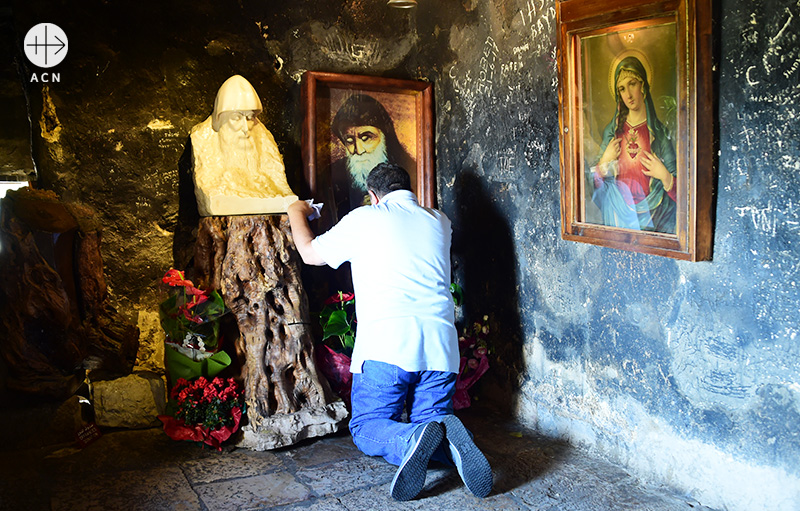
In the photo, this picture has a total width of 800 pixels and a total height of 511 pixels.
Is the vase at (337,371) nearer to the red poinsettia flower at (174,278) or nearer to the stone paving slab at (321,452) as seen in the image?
the stone paving slab at (321,452)

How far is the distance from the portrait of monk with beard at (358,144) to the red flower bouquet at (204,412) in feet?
4.97

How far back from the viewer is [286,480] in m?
3.09

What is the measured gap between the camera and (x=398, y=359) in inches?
121

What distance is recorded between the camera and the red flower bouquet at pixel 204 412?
3420 mm

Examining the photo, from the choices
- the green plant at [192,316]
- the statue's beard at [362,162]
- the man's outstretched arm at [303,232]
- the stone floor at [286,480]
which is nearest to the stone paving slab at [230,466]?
the stone floor at [286,480]

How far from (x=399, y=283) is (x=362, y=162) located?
1.59 meters

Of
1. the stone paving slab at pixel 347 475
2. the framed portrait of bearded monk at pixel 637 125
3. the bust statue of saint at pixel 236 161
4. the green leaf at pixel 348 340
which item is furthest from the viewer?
the green leaf at pixel 348 340

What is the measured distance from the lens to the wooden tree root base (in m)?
3.44

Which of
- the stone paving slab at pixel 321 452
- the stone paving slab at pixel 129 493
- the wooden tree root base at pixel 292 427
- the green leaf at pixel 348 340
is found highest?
the green leaf at pixel 348 340

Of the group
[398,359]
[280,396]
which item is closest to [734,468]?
[398,359]

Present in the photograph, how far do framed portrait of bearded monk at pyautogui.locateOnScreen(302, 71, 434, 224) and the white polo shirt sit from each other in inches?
46.8

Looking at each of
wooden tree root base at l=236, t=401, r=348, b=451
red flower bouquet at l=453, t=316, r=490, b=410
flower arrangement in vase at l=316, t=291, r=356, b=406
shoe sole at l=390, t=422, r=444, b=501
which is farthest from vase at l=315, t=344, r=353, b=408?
shoe sole at l=390, t=422, r=444, b=501

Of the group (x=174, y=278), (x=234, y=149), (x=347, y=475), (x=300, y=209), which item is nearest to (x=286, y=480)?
(x=347, y=475)

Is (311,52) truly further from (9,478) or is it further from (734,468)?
(734,468)
